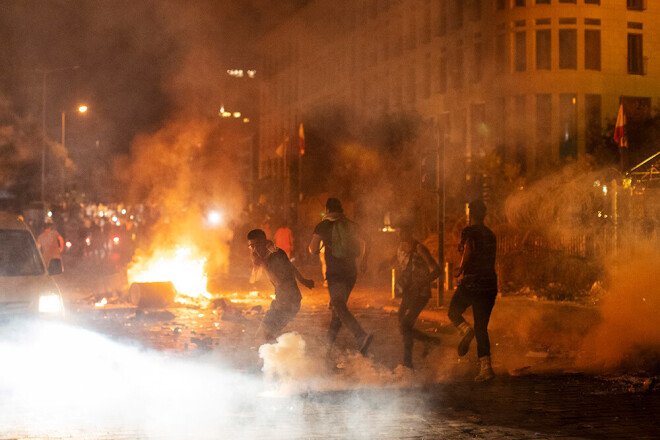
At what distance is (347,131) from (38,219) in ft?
47.3

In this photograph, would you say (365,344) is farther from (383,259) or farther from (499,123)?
(499,123)

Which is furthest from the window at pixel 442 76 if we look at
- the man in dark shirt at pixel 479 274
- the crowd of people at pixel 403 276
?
the man in dark shirt at pixel 479 274

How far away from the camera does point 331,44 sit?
32.8 meters

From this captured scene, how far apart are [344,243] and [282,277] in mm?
881

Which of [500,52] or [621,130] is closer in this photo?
Answer: [621,130]

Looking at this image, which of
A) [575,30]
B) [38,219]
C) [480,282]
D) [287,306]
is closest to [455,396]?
[480,282]

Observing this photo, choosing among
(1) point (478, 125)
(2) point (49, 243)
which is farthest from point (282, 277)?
(1) point (478, 125)

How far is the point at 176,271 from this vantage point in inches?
645

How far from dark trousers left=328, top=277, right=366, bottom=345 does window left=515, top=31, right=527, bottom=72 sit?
3115cm

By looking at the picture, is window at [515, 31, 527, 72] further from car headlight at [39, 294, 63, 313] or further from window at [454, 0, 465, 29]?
car headlight at [39, 294, 63, 313]

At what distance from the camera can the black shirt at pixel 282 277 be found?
7.16m

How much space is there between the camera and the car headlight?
7.27 meters

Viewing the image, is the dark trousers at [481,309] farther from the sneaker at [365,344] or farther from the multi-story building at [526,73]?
the multi-story building at [526,73]

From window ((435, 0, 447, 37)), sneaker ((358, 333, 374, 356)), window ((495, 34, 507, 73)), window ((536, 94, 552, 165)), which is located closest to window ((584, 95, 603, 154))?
window ((536, 94, 552, 165))
